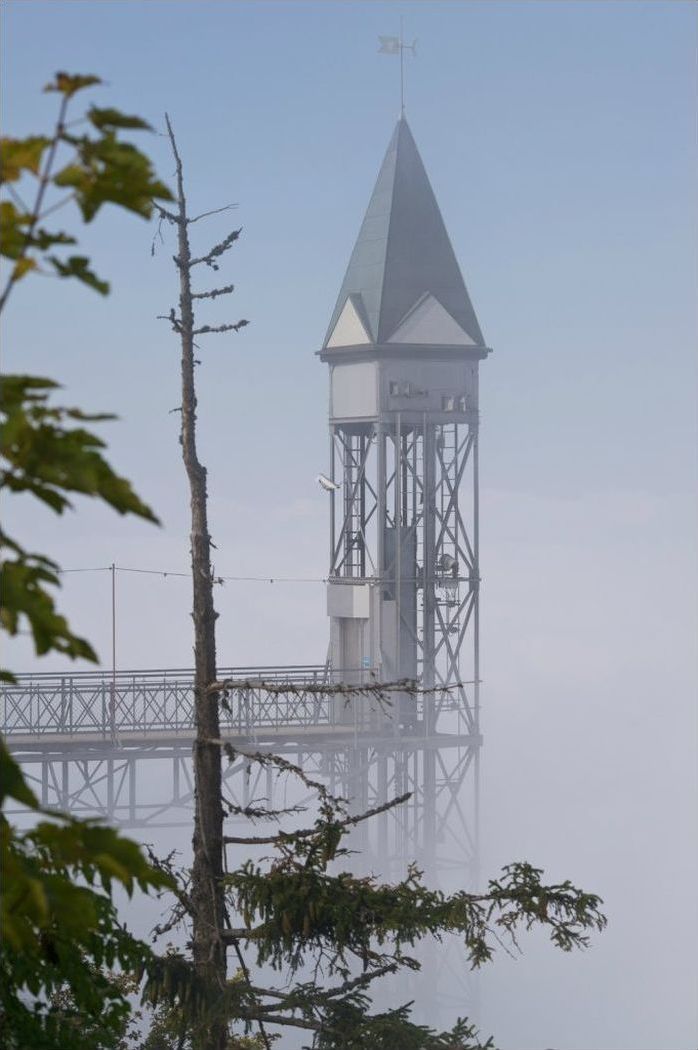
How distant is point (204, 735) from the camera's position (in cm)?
955

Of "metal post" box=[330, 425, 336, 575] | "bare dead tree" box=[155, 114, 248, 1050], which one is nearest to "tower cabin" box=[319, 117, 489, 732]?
"metal post" box=[330, 425, 336, 575]

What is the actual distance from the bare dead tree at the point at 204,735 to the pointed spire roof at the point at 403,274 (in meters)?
22.4

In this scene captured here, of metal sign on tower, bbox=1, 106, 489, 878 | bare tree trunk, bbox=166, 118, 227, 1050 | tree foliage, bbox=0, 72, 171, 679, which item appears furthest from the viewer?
metal sign on tower, bbox=1, 106, 489, 878

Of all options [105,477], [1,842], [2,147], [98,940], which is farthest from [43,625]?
[98,940]

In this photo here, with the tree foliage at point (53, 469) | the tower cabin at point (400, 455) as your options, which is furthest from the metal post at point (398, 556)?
the tree foliage at point (53, 469)

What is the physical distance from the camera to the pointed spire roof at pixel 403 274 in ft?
107

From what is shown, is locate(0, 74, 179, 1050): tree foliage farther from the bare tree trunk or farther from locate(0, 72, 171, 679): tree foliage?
the bare tree trunk

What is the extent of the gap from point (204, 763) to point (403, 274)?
82.3 feet

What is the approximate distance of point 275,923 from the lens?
8.69 metres

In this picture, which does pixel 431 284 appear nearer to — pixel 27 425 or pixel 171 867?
pixel 171 867

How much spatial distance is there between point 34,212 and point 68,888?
107 cm

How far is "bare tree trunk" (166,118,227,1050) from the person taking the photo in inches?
369

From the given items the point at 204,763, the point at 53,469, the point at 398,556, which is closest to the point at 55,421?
the point at 53,469

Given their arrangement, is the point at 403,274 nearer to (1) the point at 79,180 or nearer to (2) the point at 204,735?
(2) the point at 204,735
